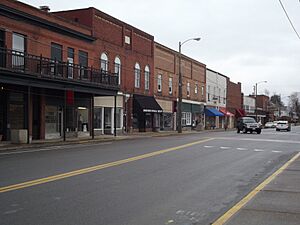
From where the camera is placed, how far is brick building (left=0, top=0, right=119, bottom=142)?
23.9m

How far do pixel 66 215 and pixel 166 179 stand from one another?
443 cm

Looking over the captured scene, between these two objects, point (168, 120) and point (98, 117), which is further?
point (168, 120)

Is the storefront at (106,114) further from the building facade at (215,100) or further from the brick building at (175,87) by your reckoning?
the building facade at (215,100)

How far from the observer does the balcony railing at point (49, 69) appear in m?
23.0

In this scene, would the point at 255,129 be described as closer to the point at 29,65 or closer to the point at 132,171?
the point at 29,65

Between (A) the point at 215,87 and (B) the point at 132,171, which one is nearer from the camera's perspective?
(B) the point at 132,171

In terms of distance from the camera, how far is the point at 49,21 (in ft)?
90.7

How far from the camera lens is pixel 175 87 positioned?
51281mm

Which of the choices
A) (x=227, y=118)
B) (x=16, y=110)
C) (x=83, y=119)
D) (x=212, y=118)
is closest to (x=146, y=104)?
(x=83, y=119)

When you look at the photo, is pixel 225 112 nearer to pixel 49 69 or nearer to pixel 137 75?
pixel 137 75

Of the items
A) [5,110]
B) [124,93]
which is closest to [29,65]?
[5,110]

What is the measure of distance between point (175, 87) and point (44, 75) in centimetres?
2849

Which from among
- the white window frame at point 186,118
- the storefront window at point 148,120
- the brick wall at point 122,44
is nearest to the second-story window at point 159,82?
the brick wall at point 122,44

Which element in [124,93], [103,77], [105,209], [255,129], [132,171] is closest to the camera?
[105,209]
